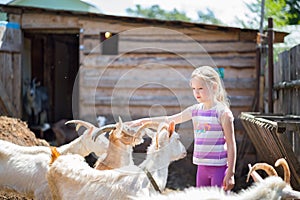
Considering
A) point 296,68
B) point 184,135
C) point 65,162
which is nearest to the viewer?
point 65,162

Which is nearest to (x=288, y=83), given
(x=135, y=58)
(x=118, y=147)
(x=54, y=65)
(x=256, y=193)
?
(x=118, y=147)

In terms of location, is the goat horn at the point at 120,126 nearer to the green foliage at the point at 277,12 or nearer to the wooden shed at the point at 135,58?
the wooden shed at the point at 135,58

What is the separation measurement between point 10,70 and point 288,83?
21.6 ft

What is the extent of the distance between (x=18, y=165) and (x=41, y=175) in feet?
0.99

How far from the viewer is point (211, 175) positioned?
15.0 feet

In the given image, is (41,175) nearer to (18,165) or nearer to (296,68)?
(18,165)

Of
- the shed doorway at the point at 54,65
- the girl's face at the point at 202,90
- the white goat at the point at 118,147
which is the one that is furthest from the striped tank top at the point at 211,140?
the shed doorway at the point at 54,65

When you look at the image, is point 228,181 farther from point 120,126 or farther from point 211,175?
point 120,126

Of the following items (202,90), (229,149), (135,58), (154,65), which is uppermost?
(135,58)

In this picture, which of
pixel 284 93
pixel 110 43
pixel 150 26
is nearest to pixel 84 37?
pixel 110 43

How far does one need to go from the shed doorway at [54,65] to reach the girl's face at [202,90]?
40.5 ft

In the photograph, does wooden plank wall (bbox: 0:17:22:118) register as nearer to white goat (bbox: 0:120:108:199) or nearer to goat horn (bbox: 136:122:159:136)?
white goat (bbox: 0:120:108:199)

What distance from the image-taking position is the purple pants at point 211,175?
454 centimetres

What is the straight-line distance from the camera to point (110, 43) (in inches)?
472
